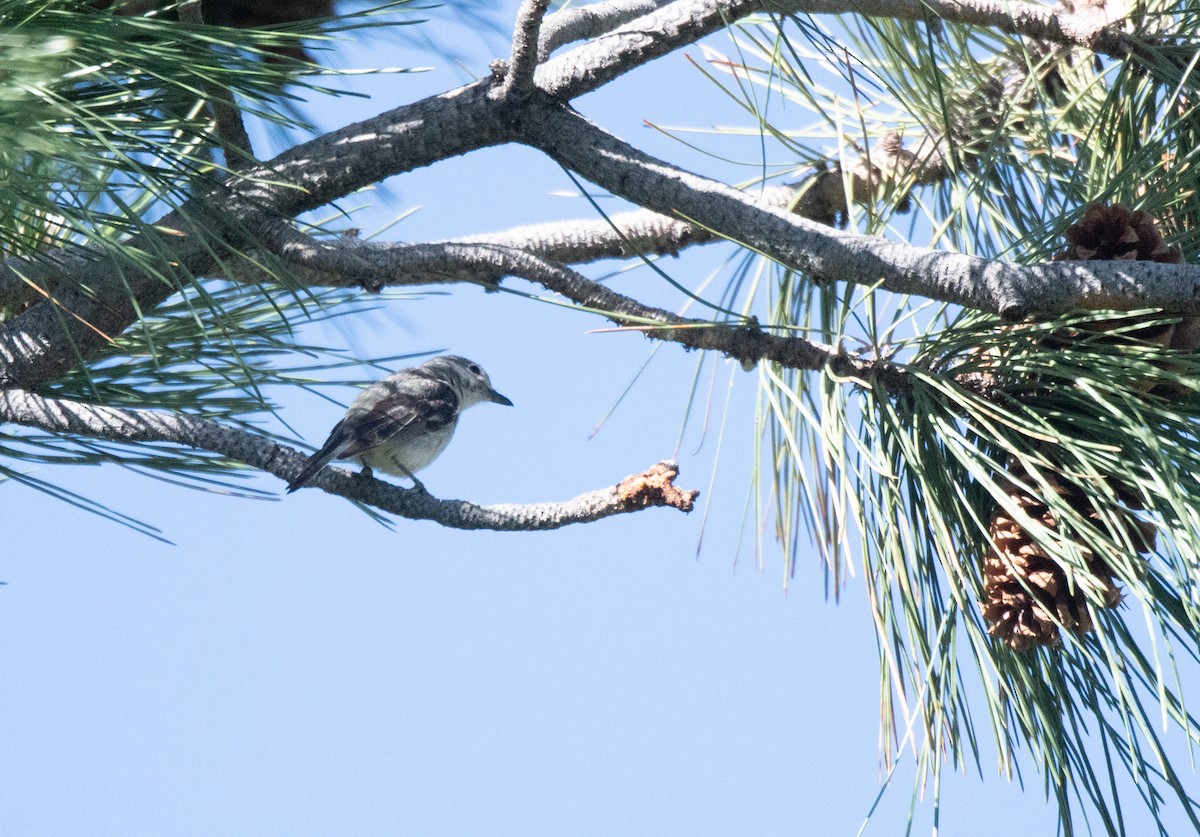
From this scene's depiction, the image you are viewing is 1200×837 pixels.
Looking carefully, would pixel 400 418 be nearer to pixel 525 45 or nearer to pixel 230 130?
pixel 230 130

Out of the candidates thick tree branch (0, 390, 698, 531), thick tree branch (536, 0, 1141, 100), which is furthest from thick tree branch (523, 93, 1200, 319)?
thick tree branch (0, 390, 698, 531)

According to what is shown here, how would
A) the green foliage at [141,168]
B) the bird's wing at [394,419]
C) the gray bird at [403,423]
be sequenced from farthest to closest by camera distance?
the gray bird at [403,423] → the bird's wing at [394,419] → the green foliage at [141,168]

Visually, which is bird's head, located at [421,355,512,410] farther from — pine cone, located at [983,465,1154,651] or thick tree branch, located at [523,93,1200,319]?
pine cone, located at [983,465,1154,651]

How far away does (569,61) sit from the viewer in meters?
1.98

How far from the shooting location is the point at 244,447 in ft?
7.22

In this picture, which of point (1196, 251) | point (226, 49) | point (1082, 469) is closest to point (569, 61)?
point (226, 49)

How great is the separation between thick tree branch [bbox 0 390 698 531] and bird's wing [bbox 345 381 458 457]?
4.04 feet

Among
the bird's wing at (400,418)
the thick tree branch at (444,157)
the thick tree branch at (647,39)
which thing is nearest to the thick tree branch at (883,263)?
the thick tree branch at (444,157)

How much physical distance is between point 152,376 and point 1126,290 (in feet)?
6.62

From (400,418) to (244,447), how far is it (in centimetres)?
174

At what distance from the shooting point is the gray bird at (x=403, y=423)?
3689mm

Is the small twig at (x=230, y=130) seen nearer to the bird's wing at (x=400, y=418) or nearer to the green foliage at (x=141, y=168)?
the green foliage at (x=141, y=168)

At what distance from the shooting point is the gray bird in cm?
369

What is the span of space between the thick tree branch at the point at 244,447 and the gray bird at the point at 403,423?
109 centimetres
